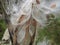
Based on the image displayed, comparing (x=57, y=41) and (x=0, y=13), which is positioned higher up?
(x=0, y=13)

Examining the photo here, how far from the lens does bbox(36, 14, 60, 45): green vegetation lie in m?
0.93

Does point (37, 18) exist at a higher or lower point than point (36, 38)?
higher

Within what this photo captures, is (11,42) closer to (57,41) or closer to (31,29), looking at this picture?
(31,29)

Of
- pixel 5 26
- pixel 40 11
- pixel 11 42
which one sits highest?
pixel 40 11

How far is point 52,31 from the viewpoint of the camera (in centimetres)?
94

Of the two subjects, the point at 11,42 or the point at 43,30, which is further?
the point at 11,42

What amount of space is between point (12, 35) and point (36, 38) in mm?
169

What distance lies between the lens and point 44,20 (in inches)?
38.3

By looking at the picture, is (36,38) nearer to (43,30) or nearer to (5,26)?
(43,30)

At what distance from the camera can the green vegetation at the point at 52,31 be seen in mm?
928

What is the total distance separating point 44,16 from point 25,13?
13cm

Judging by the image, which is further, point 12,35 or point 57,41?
point 12,35

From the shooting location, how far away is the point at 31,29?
3.36ft

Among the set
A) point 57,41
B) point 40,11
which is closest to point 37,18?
point 40,11
